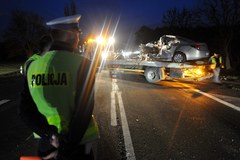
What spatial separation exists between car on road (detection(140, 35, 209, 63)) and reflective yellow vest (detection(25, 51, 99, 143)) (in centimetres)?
1133

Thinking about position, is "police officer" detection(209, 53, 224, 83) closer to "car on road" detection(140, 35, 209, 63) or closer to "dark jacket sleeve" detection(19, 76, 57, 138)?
"car on road" detection(140, 35, 209, 63)

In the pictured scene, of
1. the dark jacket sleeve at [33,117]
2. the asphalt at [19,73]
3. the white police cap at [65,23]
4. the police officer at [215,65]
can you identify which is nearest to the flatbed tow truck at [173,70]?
the police officer at [215,65]

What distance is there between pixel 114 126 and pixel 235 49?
84.4 ft

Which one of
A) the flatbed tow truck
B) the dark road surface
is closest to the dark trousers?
the dark road surface

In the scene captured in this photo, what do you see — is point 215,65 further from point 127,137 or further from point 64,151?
point 64,151

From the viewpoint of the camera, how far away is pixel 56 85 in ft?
5.39

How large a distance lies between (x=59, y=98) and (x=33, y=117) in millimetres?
273

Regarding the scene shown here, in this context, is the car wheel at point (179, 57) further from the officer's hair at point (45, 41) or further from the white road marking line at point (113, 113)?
the officer's hair at point (45, 41)

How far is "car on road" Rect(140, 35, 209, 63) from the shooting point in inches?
480

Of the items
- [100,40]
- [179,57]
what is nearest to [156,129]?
[179,57]

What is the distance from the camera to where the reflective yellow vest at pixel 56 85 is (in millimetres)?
1645

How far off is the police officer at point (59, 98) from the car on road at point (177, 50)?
11.2 m

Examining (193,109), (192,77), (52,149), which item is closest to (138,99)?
(193,109)

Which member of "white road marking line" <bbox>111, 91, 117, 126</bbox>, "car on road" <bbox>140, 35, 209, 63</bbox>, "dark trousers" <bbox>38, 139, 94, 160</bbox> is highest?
"car on road" <bbox>140, 35, 209, 63</bbox>
